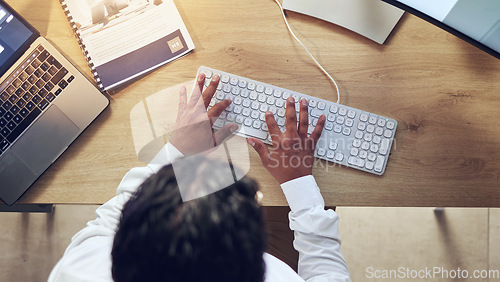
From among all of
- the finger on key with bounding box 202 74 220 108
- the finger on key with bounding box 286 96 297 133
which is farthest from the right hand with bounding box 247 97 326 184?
the finger on key with bounding box 202 74 220 108

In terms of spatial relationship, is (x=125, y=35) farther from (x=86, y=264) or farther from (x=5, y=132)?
(x=86, y=264)

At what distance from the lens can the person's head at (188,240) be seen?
0.55 m

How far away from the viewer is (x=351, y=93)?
82cm

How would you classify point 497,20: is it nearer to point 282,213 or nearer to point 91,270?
point 282,213

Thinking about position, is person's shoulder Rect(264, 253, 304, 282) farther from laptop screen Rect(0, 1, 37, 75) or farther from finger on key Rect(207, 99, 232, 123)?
laptop screen Rect(0, 1, 37, 75)

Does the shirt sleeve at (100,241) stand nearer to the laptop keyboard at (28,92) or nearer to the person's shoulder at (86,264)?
the person's shoulder at (86,264)

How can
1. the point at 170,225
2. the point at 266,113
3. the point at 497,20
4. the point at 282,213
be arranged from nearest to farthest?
the point at 170,225
the point at 497,20
the point at 266,113
the point at 282,213

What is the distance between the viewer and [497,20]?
2.22ft

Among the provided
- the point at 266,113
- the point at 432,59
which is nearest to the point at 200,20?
the point at 266,113

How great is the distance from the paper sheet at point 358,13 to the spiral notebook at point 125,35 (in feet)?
0.86

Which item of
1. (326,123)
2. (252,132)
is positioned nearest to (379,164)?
(326,123)

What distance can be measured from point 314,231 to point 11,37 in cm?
73

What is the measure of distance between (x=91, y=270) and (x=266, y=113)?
457 millimetres

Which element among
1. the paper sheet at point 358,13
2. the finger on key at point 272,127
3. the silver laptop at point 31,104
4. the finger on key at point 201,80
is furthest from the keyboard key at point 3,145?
the paper sheet at point 358,13
